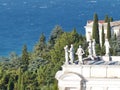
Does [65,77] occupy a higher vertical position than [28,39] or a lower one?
higher

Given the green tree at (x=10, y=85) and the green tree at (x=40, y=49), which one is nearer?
the green tree at (x=10, y=85)

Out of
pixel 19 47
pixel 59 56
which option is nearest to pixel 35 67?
pixel 59 56

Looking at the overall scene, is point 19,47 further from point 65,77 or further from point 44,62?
point 65,77

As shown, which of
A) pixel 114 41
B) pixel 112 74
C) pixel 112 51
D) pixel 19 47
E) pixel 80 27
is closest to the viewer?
pixel 112 74

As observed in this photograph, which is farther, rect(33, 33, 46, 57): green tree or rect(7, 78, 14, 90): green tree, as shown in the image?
rect(33, 33, 46, 57): green tree

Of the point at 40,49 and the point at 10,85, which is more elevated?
the point at 10,85

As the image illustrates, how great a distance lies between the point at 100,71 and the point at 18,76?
23.4m

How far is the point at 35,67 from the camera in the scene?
82.7 metres

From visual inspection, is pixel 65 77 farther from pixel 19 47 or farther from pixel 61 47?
pixel 19 47

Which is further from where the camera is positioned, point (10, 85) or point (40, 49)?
point (40, 49)

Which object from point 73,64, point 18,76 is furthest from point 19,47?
point 73,64

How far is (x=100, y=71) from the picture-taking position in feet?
169

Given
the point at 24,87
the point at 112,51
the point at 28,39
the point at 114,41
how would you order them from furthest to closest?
the point at 28,39 → the point at 114,41 → the point at 112,51 → the point at 24,87

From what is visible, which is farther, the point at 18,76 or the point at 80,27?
the point at 80,27
